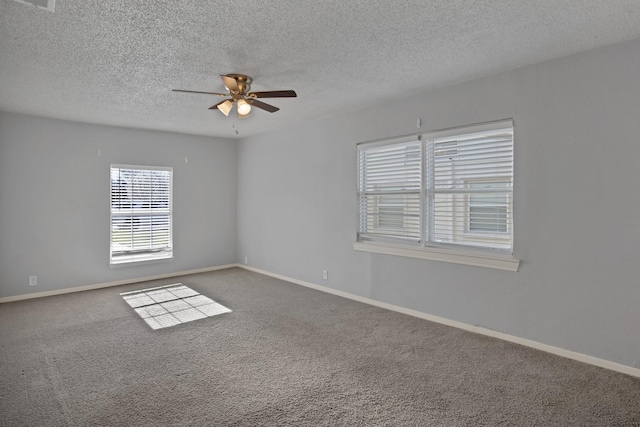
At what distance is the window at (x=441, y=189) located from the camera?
11.3ft

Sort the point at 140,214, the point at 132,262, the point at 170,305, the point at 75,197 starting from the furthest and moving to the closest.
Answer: the point at 140,214, the point at 132,262, the point at 75,197, the point at 170,305

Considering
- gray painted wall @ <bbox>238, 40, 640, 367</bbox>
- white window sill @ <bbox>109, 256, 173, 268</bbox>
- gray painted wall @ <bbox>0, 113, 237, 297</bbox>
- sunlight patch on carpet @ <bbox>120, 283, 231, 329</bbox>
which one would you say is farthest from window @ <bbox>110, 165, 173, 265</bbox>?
gray painted wall @ <bbox>238, 40, 640, 367</bbox>

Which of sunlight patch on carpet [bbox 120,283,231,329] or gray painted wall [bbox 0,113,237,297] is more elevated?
gray painted wall [bbox 0,113,237,297]

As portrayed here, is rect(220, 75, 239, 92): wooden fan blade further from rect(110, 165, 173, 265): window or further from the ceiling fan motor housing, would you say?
rect(110, 165, 173, 265): window

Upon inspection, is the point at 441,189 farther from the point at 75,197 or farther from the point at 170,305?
the point at 75,197

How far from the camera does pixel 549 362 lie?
2918 millimetres

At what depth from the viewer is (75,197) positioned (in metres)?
5.27

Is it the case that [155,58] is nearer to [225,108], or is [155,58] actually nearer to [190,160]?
[225,108]

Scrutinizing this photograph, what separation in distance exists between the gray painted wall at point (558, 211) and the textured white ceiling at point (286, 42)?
22cm

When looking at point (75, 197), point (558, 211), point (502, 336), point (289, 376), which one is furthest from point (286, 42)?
point (75, 197)

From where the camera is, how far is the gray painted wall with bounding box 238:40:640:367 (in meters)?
2.74

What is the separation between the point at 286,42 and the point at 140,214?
4375 mm

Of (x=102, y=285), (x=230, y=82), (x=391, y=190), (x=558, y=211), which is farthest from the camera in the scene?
(x=102, y=285)

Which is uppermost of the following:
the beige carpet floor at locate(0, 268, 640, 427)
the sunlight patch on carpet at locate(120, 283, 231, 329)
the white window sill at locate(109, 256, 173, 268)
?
the white window sill at locate(109, 256, 173, 268)
